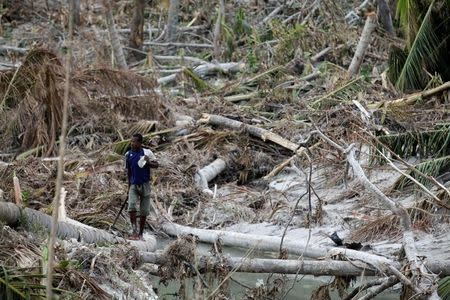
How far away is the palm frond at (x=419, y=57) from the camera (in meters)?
15.0

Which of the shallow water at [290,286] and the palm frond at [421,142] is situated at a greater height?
the palm frond at [421,142]

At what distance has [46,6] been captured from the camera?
2556cm

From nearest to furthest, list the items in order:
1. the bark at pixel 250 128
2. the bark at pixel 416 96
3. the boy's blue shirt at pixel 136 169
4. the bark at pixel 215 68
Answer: the boy's blue shirt at pixel 136 169, the bark at pixel 416 96, the bark at pixel 250 128, the bark at pixel 215 68

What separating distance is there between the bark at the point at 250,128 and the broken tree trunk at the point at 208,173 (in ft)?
2.93

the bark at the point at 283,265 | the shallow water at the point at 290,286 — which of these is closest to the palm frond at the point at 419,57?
the shallow water at the point at 290,286

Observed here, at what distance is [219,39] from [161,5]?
2.68m

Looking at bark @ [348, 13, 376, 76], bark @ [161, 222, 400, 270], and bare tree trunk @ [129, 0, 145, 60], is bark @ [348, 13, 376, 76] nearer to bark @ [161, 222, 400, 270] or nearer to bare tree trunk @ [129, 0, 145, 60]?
bare tree trunk @ [129, 0, 145, 60]

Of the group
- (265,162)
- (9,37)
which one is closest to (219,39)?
(9,37)

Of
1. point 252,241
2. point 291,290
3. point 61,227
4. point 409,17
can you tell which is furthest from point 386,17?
point 61,227

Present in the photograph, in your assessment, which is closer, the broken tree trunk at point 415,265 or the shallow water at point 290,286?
the broken tree trunk at point 415,265

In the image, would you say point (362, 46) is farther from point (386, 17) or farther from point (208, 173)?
point (208, 173)

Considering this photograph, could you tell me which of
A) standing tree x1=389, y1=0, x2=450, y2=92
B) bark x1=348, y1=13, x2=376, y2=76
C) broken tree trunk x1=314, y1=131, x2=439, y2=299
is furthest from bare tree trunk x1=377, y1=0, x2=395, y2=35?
broken tree trunk x1=314, y1=131, x2=439, y2=299

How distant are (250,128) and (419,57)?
118 inches

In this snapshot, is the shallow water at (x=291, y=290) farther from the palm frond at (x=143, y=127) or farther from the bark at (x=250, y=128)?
the palm frond at (x=143, y=127)
